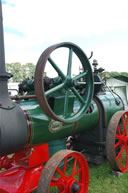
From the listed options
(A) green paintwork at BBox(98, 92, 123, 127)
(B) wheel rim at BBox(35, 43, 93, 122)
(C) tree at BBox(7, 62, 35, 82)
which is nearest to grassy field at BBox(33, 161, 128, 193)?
(A) green paintwork at BBox(98, 92, 123, 127)

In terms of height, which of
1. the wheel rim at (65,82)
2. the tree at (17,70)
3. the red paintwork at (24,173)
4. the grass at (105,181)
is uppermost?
the tree at (17,70)

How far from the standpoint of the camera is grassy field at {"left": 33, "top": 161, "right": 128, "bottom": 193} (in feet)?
9.10

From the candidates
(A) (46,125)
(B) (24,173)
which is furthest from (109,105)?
(B) (24,173)

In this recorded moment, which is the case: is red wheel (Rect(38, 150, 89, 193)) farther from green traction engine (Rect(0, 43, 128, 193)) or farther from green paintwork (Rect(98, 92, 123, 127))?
green paintwork (Rect(98, 92, 123, 127))

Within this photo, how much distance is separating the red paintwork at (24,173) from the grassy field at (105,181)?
0.88 m

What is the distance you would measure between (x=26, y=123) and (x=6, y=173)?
0.88 metres

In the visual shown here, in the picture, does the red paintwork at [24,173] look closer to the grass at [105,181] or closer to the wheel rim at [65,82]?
the wheel rim at [65,82]

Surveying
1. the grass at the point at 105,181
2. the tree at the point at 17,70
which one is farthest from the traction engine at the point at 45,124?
the tree at the point at 17,70

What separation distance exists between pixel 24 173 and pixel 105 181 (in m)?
1.32

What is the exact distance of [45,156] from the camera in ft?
8.45

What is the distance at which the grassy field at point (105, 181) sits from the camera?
2773 millimetres

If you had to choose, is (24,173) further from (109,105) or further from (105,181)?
(109,105)

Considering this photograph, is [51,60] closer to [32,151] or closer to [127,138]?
[32,151]

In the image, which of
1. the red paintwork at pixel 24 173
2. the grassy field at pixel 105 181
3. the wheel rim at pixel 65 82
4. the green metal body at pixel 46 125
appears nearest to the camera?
the wheel rim at pixel 65 82
